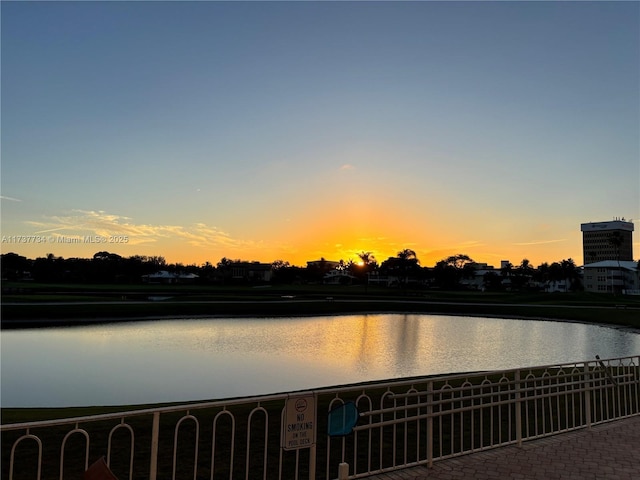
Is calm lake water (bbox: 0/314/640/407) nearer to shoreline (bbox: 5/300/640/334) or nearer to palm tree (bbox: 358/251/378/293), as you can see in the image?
shoreline (bbox: 5/300/640/334)

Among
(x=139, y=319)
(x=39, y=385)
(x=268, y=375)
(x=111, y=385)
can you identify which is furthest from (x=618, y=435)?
(x=139, y=319)

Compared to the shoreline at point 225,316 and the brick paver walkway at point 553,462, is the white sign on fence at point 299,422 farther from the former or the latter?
the shoreline at point 225,316

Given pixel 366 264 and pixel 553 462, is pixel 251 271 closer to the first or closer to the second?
pixel 366 264

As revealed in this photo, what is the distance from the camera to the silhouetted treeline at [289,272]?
344ft

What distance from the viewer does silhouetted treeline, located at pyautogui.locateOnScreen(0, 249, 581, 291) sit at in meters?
105

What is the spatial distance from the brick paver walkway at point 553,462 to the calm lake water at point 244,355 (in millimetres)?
8519

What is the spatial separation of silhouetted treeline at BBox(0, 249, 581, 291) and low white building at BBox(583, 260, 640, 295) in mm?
6119

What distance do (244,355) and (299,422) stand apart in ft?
53.5

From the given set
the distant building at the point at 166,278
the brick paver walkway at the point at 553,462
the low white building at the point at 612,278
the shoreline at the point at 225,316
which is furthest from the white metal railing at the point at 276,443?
the low white building at the point at 612,278

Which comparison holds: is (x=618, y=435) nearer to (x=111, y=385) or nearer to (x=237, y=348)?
(x=111, y=385)

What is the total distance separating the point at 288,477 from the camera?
22.1ft

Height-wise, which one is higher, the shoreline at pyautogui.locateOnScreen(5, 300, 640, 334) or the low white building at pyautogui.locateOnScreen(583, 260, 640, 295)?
the low white building at pyautogui.locateOnScreen(583, 260, 640, 295)

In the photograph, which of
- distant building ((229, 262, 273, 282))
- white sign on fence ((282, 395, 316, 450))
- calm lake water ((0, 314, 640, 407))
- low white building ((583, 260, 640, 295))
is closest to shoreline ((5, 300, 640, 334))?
calm lake water ((0, 314, 640, 407))

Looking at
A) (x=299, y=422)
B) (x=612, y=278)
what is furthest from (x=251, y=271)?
(x=299, y=422)
